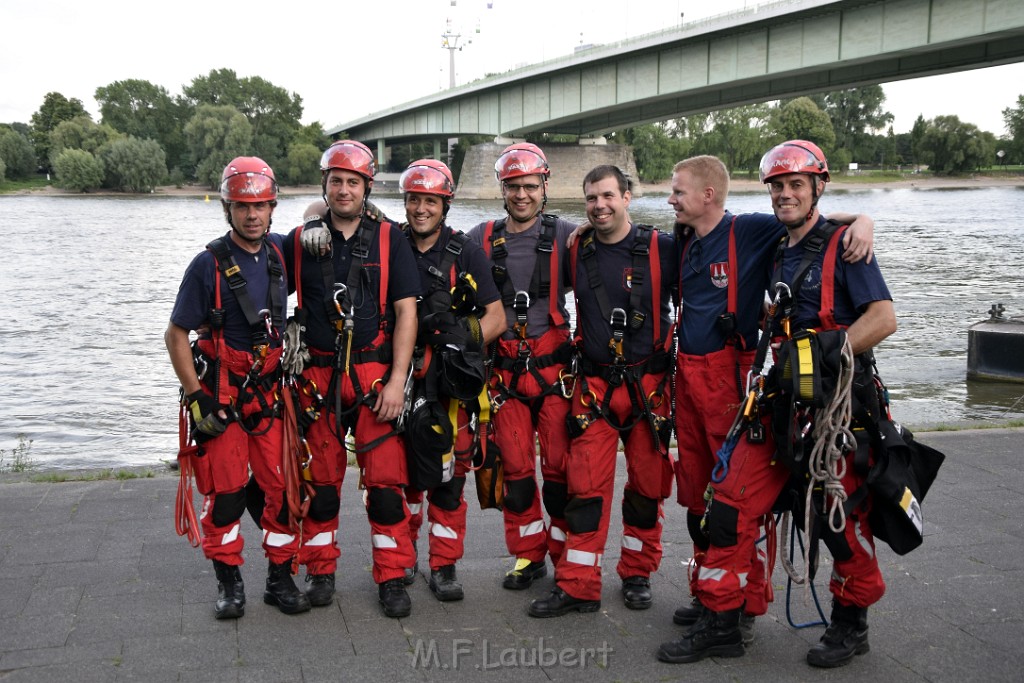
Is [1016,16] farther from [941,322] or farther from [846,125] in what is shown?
[846,125]

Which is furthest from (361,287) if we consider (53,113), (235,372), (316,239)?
(53,113)

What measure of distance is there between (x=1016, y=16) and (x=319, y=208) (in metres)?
22.4

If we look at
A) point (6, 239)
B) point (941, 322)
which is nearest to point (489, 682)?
point (941, 322)

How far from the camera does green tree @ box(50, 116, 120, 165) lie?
271ft

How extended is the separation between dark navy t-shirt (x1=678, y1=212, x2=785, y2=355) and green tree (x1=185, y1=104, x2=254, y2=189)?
256ft

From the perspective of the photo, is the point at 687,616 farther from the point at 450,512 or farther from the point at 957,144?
the point at 957,144

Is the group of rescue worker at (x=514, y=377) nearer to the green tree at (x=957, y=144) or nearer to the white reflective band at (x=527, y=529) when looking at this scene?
the white reflective band at (x=527, y=529)

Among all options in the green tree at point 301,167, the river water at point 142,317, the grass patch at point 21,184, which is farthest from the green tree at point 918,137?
the grass patch at point 21,184

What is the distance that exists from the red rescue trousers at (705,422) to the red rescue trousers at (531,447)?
616mm

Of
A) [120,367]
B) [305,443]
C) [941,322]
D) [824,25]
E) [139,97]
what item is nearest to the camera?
[305,443]

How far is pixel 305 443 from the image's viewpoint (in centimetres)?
488

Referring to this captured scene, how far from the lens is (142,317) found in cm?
2114

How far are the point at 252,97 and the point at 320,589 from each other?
116770 millimetres

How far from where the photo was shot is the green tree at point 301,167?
84.1 metres
